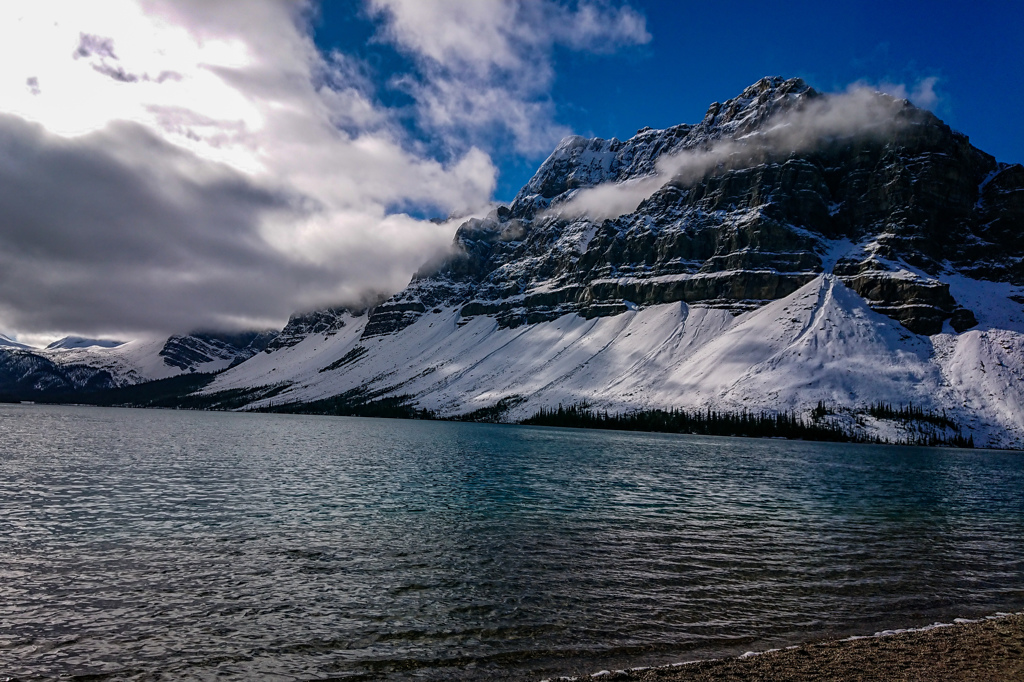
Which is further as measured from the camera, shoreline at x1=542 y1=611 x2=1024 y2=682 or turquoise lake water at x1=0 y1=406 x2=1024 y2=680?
turquoise lake water at x1=0 y1=406 x2=1024 y2=680

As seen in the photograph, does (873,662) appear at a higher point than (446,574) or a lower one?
higher

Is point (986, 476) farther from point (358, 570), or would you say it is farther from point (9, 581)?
point (9, 581)

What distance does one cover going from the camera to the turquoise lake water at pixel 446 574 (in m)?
18.5

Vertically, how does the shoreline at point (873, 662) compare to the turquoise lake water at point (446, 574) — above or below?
above

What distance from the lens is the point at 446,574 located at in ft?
88.9

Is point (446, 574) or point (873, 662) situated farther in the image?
point (446, 574)

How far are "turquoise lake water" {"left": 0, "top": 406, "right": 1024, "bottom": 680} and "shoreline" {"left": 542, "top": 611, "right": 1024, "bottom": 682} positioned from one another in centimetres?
119

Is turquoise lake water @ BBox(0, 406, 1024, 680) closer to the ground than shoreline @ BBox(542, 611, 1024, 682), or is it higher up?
closer to the ground

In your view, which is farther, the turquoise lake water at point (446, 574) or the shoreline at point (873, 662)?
the turquoise lake water at point (446, 574)

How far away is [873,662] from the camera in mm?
17562

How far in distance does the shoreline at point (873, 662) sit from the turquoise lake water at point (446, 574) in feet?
3.89

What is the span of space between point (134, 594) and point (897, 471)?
10975 centimetres

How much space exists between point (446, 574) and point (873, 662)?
656 inches

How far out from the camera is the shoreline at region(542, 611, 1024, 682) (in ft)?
53.8
